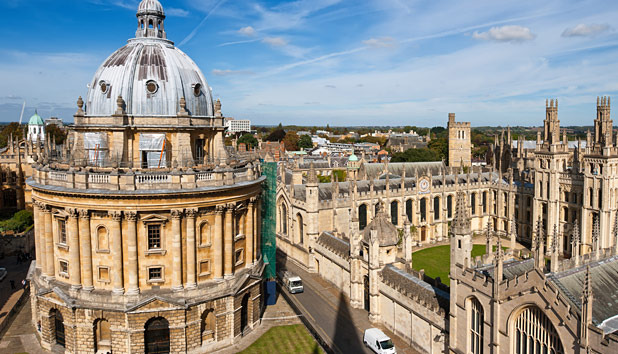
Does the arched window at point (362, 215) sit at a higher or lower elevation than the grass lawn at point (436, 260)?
higher

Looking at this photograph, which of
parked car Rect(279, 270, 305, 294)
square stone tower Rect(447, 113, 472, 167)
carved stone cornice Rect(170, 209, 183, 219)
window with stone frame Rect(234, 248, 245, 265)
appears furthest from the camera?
square stone tower Rect(447, 113, 472, 167)

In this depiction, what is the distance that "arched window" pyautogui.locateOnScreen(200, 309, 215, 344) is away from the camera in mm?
28953

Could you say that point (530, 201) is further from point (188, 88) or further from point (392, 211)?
point (188, 88)

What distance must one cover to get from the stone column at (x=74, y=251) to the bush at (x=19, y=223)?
32729mm

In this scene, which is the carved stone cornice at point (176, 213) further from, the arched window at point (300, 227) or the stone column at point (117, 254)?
the arched window at point (300, 227)

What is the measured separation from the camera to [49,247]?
29.0 metres

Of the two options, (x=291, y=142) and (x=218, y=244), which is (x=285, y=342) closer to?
(x=218, y=244)

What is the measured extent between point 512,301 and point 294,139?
16130 centimetres

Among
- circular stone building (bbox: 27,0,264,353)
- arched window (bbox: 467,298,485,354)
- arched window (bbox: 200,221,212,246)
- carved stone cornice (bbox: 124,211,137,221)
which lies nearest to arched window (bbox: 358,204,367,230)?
circular stone building (bbox: 27,0,264,353)

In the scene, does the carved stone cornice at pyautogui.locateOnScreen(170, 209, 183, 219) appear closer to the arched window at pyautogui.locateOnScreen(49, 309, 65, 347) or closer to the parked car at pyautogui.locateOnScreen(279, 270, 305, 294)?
the arched window at pyautogui.locateOnScreen(49, 309, 65, 347)

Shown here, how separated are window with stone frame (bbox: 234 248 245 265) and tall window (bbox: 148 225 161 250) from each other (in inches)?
212

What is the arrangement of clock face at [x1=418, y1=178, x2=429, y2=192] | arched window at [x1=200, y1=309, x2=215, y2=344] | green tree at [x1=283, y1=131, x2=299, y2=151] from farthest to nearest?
1. green tree at [x1=283, y1=131, x2=299, y2=151]
2. clock face at [x1=418, y1=178, x2=429, y2=192]
3. arched window at [x1=200, y1=309, x2=215, y2=344]

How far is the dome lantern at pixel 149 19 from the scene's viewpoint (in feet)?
108

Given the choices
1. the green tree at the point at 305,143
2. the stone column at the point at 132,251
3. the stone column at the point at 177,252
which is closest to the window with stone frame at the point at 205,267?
the stone column at the point at 177,252
